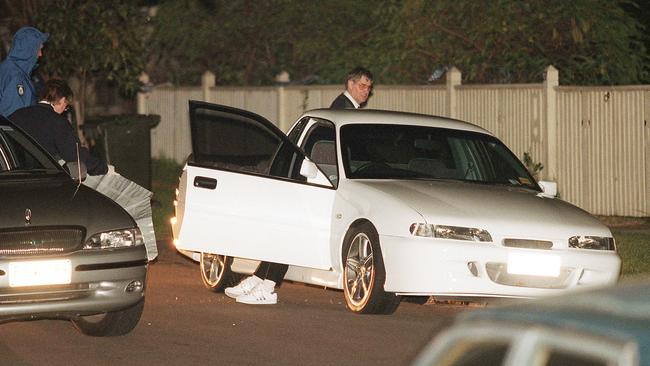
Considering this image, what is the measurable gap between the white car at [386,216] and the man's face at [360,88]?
2293mm

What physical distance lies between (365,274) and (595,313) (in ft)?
23.4

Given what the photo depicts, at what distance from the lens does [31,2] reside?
829 inches

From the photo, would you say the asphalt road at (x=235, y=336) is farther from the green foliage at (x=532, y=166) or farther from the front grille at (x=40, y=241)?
the green foliage at (x=532, y=166)

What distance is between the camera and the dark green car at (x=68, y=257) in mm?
8297

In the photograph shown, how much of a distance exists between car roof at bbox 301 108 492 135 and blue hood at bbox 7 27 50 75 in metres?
3.02

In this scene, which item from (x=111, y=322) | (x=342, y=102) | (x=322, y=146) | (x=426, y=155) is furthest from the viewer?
(x=342, y=102)

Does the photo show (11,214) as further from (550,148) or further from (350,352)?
(550,148)

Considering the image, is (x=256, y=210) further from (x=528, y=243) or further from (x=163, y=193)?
(x=163, y=193)

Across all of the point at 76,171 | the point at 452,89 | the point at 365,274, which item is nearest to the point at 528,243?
the point at 365,274

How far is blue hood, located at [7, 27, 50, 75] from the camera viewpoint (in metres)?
13.1

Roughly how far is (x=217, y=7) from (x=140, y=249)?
21.3 m

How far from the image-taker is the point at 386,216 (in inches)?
386

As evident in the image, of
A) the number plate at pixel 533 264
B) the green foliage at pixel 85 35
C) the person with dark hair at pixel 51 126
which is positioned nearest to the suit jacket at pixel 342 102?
the person with dark hair at pixel 51 126

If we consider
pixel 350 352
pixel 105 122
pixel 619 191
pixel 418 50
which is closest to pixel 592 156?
pixel 619 191
